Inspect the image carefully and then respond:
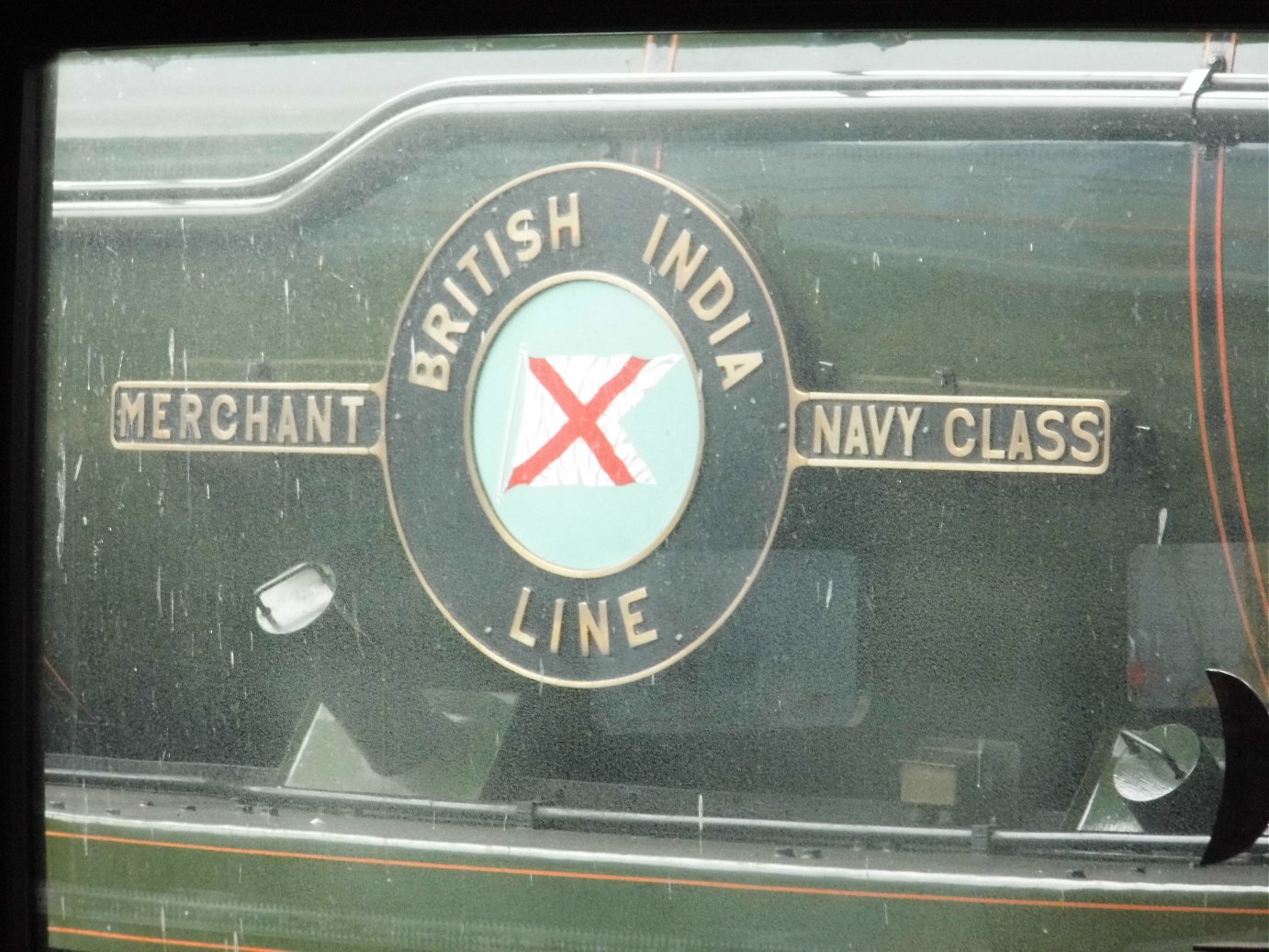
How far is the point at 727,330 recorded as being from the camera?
5.50ft

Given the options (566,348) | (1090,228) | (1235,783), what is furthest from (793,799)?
(1090,228)

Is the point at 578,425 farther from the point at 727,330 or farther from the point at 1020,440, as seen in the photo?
the point at 1020,440

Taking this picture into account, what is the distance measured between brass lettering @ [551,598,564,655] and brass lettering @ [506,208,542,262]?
455mm

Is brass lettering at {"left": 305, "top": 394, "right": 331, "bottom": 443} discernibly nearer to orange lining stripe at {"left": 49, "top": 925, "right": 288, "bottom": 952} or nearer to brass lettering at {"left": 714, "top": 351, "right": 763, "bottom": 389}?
brass lettering at {"left": 714, "top": 351, "right": 763, "bottom": 389}

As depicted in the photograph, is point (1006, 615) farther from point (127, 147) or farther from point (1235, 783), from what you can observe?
point (127, 147)

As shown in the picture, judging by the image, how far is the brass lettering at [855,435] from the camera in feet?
5.41

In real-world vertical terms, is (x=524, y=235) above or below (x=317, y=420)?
above

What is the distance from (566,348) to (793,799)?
64 cm

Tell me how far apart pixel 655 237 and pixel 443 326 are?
0.30 metres

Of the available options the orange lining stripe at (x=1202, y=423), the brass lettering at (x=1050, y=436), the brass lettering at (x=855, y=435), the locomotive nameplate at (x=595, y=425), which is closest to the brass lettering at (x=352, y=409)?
the locomotive nameplate at (x=595, y=425)

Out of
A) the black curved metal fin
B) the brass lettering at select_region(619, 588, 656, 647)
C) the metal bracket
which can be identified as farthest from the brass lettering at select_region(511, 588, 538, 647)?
the metal bracket

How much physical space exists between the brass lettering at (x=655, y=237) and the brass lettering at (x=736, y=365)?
0.16m

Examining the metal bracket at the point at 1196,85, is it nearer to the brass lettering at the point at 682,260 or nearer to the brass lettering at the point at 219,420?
the brass lettering at the point at 682,260

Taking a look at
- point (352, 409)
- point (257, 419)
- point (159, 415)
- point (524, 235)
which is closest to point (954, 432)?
point (524, 235)
